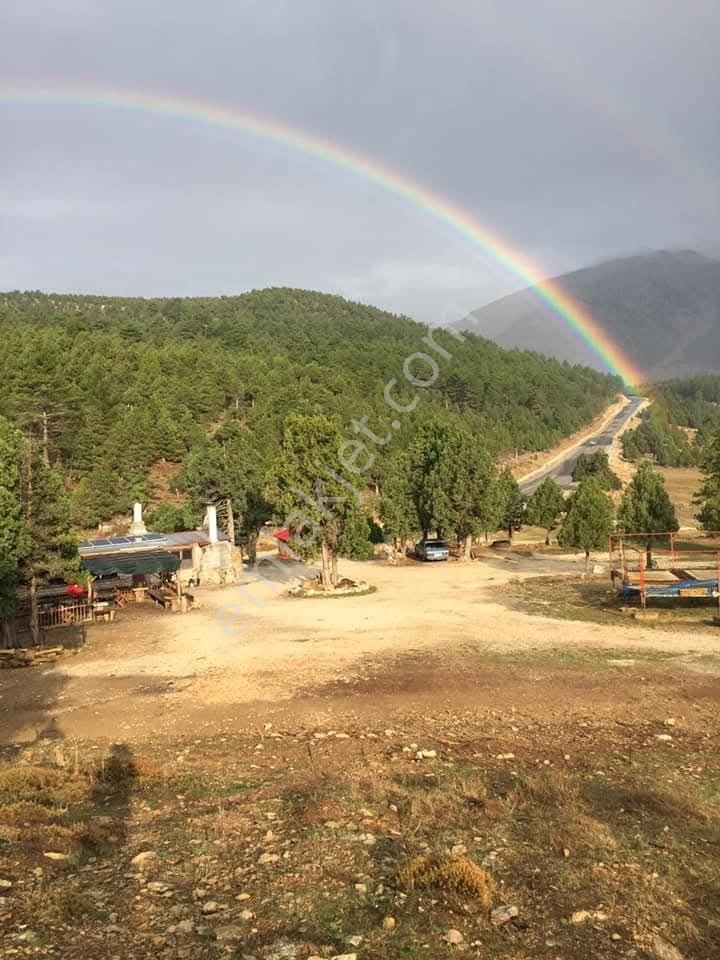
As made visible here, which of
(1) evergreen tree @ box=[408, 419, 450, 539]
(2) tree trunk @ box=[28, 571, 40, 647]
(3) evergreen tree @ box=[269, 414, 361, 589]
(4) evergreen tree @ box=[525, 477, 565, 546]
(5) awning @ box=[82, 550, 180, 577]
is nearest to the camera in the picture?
(2) tree trunk @ box=[28, 571, 40, 647]

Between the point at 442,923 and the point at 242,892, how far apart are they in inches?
83.6

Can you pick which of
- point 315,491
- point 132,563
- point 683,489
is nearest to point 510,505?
point 315,491

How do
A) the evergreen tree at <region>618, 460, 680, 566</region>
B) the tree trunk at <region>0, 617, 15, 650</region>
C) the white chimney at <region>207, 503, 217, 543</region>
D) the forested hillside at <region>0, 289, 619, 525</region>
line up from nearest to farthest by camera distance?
the tree trunk at <region>0, 617, 15, 650</region>, the white chimney at <region>207, 503, 217, 543</region>, the evergreen tree at <region>618, 460, 680, 566</region>, the forested hillside at <region>0, 289, 619, 525</region>

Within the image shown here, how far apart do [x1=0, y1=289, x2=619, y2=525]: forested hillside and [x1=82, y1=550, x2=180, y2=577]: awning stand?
59.5 feet

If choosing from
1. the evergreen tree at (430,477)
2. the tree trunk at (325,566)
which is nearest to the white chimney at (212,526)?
the tree trunk at (325,566)

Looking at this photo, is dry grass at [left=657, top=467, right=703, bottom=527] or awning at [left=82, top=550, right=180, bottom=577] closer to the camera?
awning at [left=82, top=550, right=180, bottom=577]

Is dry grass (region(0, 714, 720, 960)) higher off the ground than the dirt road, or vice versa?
dry grass (region(0, 714, 720, 960))

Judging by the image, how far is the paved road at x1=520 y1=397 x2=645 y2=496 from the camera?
107m

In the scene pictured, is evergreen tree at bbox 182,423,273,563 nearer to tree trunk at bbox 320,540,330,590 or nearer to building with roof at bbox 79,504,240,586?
building with roof at bbox 79,504,240,586

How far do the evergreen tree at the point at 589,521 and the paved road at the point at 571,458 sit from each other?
1856 inches

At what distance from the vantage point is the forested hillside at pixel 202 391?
71.9 m

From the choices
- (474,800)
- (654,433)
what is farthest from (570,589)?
(654,433)

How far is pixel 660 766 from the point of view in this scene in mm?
10711

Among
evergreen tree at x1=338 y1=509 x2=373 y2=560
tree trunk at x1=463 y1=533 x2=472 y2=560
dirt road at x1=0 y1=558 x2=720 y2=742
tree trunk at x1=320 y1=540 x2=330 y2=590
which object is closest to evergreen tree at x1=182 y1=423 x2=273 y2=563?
tree trunk at x1=463 y1=533 x2=472 y2=560
